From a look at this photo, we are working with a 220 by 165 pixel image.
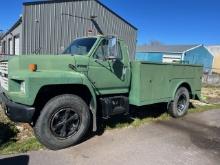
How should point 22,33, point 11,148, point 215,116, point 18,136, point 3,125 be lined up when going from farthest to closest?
1. point 22,33
2. point 215,116
3. point 3,125
4. point 18,136
5. point 11,148

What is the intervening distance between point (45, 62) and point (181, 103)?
16.3ft

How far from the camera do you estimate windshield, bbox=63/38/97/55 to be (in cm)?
618

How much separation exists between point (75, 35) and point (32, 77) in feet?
45.2

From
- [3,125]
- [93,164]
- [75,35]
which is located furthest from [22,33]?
[93,164]

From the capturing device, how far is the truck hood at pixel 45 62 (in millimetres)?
5207

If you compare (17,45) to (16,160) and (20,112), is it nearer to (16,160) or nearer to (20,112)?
(20,112)

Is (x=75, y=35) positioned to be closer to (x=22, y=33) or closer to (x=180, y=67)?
(x=22, y=33)

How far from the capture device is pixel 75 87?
563cm

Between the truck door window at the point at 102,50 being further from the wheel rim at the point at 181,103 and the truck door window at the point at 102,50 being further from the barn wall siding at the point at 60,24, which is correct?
the barn wall siding at the point at 60,24

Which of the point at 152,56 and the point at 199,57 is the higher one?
the point at 199,57

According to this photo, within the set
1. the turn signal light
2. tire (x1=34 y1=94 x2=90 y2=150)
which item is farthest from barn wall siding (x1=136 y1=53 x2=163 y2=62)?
the turn signal light

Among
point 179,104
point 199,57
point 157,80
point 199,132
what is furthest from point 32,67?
point 199,57

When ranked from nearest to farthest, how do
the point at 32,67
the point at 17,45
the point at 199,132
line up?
the point at 32,67 < the point at 199,132 < the point at 17,45

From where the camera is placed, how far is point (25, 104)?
4.86 m
